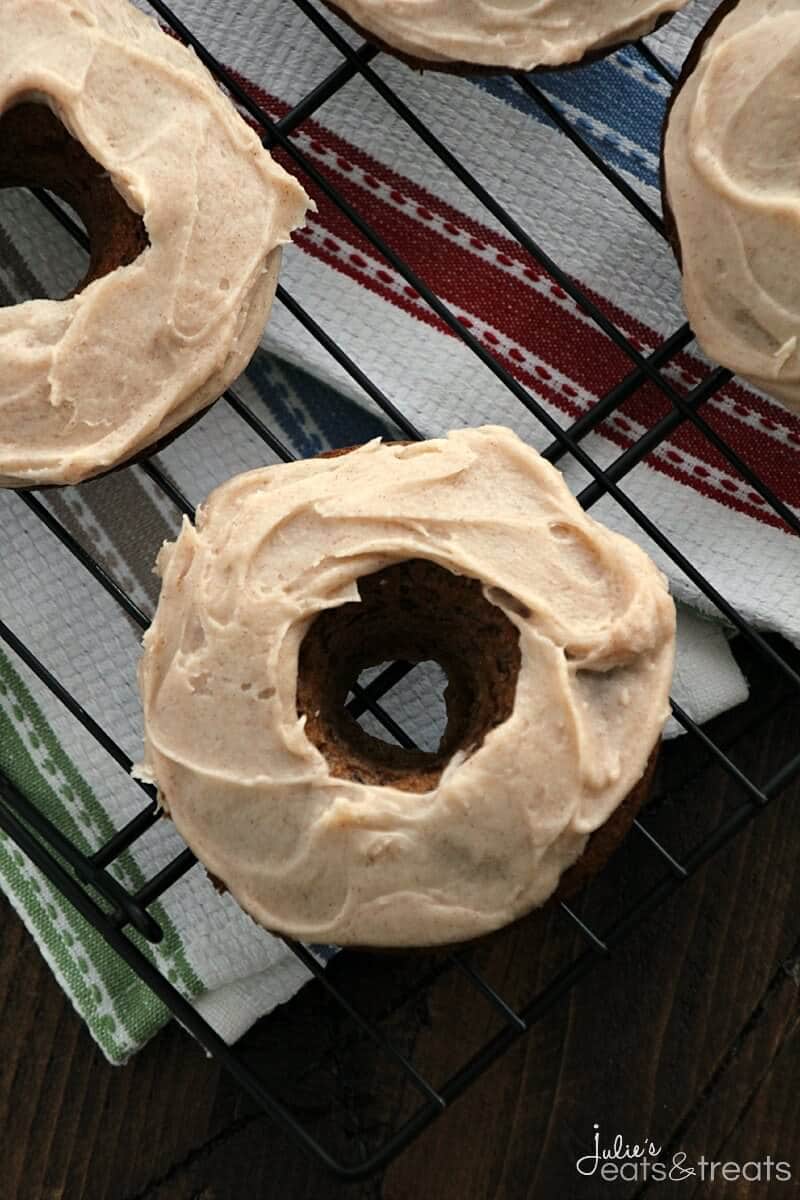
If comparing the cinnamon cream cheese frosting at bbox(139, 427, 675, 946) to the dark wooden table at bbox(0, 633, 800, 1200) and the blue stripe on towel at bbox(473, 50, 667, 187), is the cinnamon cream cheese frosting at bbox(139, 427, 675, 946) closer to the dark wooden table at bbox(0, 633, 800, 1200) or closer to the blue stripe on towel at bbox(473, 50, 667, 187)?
the dark wooden table at bbox(0, 633, 800, 1200)

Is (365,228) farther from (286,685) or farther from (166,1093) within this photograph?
(166,1093)

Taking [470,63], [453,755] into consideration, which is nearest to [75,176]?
[470,63]

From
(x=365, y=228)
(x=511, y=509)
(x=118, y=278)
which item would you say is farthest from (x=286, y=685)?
(x=365, y=228)

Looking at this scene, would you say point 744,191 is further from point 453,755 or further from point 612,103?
point 453,755

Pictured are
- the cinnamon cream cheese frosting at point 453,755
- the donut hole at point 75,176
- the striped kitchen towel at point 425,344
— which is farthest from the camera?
the striped kitchen towel at point 425,344

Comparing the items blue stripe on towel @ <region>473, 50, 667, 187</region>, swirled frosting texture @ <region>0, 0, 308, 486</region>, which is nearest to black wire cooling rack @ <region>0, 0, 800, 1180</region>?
blue stripe on towel @ <region>473, 50, 667, 187</region>

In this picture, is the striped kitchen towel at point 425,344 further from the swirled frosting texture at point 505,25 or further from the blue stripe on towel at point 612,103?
the swirled frosting texture at point 505,25

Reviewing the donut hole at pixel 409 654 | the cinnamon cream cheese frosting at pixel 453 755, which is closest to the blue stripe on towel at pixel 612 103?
the cinnamon cream cheese frosting at pixel 453 755

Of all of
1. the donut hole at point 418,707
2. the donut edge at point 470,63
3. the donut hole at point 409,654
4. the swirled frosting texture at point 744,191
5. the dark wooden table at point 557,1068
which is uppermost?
the donut edge at point 470,63
